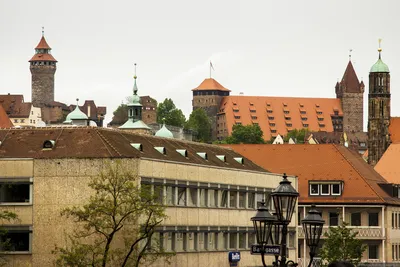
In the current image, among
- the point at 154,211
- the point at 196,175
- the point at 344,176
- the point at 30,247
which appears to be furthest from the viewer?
the point at 344,176

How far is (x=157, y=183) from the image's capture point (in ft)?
281

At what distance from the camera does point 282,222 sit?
47562 millimetres

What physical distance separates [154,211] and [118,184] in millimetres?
2736

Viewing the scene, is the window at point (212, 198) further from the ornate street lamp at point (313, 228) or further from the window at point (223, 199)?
the ornate street lamp at point (313, 228)

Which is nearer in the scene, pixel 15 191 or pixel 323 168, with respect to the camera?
pixel 15 191

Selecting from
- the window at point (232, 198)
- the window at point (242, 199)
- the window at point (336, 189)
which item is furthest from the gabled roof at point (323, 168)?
the window at point (232, 198)

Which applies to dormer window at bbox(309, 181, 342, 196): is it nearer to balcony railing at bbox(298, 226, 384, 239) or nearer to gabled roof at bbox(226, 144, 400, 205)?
gabled roof at bbox(226, 144, 400, 205)

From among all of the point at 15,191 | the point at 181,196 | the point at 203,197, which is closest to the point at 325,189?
the point at 203,197

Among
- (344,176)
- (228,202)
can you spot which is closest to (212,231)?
(228,202)

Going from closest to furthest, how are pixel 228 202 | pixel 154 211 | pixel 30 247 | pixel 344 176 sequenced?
pixel 154 211
pixel 30 247
pixel 228 202
pixel 344 176

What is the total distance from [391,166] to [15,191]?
70.6 m

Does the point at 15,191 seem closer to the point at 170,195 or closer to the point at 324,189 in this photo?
the point at 170,195

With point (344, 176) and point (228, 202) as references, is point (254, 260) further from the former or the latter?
point (344, 176)

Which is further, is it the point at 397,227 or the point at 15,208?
the point at 397,227
